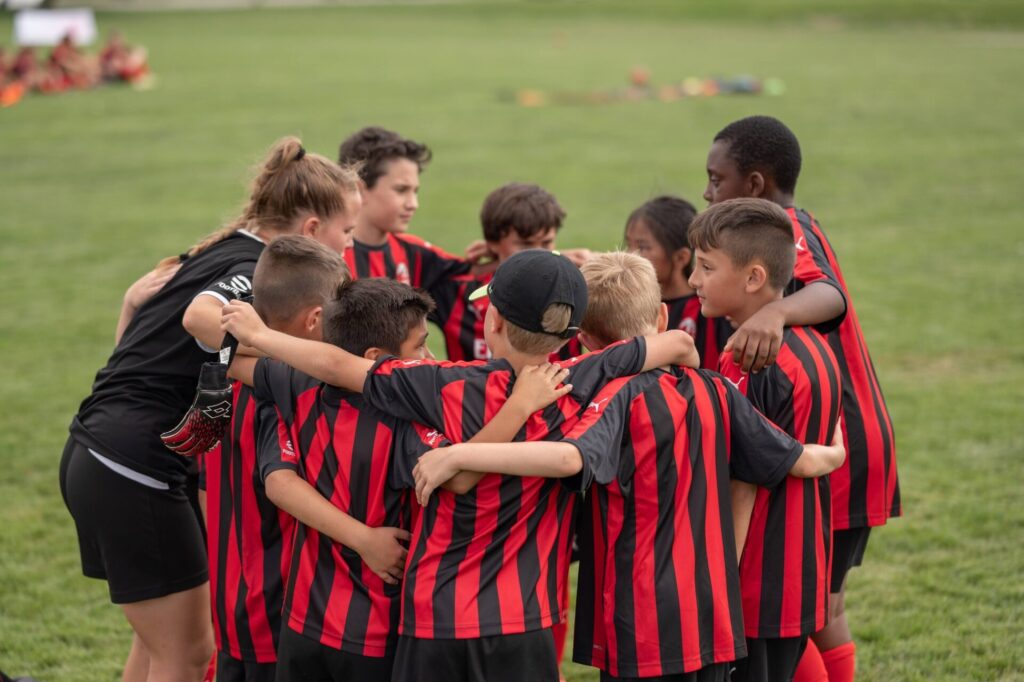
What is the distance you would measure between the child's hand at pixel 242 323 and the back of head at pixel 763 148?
69.6 inches

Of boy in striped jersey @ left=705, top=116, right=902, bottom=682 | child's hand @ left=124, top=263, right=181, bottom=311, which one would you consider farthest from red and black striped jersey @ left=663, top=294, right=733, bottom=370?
child's hand @ left=124, top=263, right=181, bottom=311

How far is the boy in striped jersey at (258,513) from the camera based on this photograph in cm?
334

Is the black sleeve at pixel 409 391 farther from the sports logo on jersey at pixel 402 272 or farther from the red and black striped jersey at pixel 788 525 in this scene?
the sports logo on jersey at pixel 402 272

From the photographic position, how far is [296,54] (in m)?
37.1

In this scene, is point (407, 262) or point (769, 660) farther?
point (407, 262)

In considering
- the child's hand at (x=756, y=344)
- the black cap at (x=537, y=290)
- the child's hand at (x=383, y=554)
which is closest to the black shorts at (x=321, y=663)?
the child's hand at (x=383, y=554)

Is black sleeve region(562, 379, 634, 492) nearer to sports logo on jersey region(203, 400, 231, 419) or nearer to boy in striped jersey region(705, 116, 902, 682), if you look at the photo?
boy in striped jersey region(705, 116, 902, 682)

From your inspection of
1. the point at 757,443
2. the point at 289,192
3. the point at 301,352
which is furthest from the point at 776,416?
the point at 289,192

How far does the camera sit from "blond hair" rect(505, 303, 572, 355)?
2902 mm

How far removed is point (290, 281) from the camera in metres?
3.34

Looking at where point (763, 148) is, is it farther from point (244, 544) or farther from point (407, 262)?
point (244, 544)

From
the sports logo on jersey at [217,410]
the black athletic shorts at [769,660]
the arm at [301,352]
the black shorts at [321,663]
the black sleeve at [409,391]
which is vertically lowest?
the black athletic shorts at [769,660]

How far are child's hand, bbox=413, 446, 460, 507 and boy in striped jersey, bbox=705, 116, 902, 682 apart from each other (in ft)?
3.62

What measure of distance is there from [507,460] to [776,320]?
967 mm
